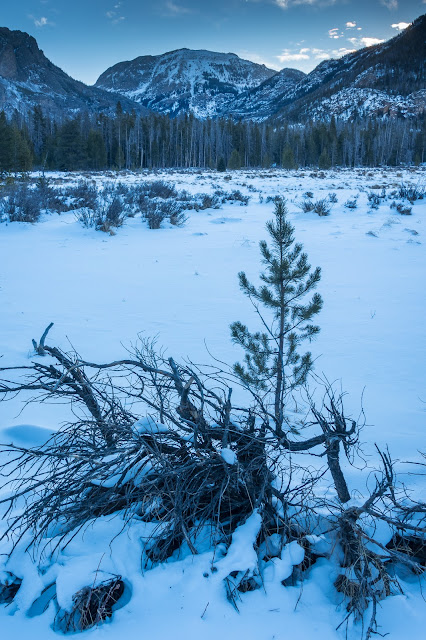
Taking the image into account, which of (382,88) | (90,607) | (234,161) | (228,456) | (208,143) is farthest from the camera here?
(382,88)

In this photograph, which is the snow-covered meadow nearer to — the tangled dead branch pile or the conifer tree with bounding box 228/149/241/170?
the tangled dead branch pile

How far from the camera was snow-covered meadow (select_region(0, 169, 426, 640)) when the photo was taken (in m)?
1.63

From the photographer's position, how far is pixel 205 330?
542 centimetres

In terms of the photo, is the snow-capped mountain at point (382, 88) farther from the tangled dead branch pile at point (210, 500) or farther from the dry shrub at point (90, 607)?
the dry shrub at point (90, 607)

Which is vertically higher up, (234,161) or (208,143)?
(208,143)

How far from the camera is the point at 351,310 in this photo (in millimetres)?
6293

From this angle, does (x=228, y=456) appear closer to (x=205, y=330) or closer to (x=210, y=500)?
(x=210, y=500)

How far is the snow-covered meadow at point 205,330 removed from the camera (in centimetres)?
163

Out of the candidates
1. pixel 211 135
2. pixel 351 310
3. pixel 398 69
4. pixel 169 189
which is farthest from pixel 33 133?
pixel 398 69

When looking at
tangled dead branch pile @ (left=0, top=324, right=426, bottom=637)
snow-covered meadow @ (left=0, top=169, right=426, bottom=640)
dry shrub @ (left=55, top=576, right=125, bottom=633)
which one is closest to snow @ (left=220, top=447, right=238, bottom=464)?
tangled dead branch pile @ (left=0, top=324, right=426, bottom=637)

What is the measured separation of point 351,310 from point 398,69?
174 metres

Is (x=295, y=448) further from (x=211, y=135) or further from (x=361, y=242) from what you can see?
(x=211, y=135)

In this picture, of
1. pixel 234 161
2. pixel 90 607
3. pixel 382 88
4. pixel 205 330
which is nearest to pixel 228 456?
pixel 90 607

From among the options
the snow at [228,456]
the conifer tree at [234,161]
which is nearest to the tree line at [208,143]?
the conifer tree at [234,161]
